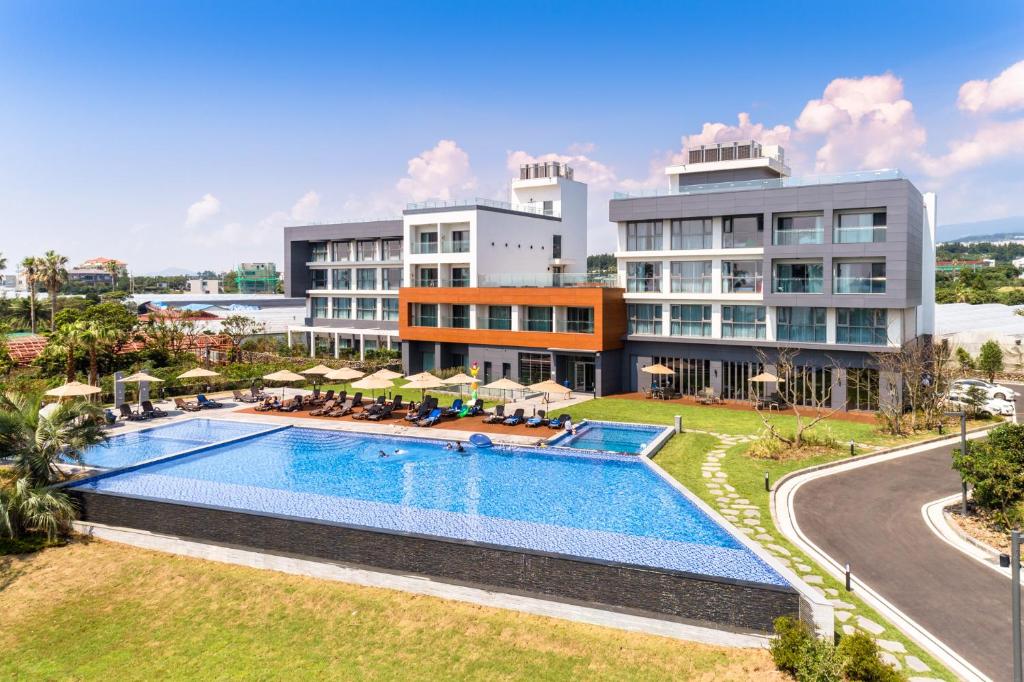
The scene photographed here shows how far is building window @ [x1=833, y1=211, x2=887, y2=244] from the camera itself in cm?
3369

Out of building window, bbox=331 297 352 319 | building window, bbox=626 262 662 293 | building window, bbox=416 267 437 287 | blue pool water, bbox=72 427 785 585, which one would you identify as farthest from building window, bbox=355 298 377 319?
blue pool water, bbox=72 427 785 585

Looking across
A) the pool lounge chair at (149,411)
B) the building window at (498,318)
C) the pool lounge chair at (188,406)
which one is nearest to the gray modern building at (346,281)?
the building window at (498,318)

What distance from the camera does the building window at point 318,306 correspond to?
58062mm

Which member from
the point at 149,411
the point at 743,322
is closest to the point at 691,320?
the point at 743,322

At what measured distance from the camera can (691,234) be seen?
1549 inches

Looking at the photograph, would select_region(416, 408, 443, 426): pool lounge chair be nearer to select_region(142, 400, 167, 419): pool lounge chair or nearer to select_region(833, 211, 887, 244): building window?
select_region(142, 400, 167, 419): pool lounge chair

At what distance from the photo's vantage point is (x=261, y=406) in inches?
A: 1428

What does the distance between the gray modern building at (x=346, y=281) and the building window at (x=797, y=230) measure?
2742 cm

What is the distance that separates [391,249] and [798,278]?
30257 mm

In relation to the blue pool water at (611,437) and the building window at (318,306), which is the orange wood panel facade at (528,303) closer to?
the blue pool water at (611,437)

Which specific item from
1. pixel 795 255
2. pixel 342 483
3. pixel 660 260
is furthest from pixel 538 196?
pixel 342 483

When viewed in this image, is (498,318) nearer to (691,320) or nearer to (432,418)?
(691,320)

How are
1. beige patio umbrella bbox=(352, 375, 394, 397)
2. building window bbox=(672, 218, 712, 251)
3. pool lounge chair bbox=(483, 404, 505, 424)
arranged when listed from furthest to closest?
building window bbox=(672, 218, 712, 251) < beige patio umbrella bbox=(352, 375, 394, 397) < pool lounge chair bbox=(483, 404, 505, 424)

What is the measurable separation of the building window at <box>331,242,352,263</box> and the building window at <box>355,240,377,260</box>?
849 millimetres
